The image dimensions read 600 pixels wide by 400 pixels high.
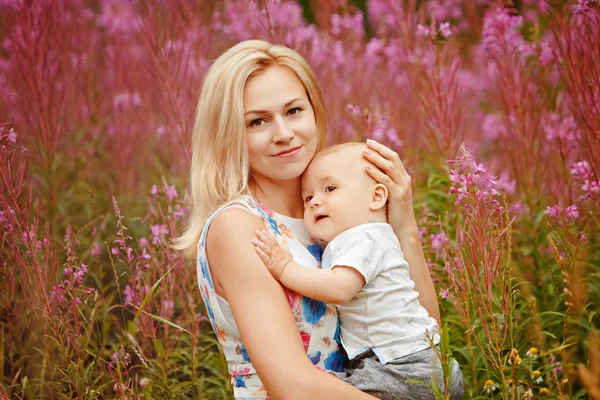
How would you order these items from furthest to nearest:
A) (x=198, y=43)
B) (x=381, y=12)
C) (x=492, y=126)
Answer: (x=381, y=12) → (x=492, y=126) → (x=198, y=43)

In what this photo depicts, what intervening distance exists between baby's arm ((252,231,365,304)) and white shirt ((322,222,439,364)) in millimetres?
49

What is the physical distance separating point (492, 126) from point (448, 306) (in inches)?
126

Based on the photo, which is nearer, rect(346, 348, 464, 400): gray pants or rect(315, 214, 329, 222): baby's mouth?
rect(346, 348, 464, 400): gray pants

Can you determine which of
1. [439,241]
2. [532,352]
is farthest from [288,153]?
[532,352]

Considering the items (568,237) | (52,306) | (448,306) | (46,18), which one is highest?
(46,18)

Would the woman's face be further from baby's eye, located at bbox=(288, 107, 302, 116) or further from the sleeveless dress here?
the sleeveless dress

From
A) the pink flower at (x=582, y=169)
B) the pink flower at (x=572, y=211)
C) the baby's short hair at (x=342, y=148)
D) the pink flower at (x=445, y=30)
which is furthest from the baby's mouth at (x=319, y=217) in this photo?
the pink flower at (x=445, y=30)

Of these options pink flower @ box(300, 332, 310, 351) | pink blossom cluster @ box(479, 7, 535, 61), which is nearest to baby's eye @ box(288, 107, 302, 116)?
pink flower @ box(300, 332, 310, 351)

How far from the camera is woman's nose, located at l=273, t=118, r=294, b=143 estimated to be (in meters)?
2.27

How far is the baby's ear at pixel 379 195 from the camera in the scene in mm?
2337

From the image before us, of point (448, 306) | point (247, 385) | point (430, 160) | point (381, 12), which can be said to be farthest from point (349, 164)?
point (381, 12)

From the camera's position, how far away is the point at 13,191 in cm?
220

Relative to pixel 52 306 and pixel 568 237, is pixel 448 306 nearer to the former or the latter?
pixel 568 237

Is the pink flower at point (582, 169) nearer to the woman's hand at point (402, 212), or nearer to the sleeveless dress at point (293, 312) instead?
the woman's hand at point (402, 212)
